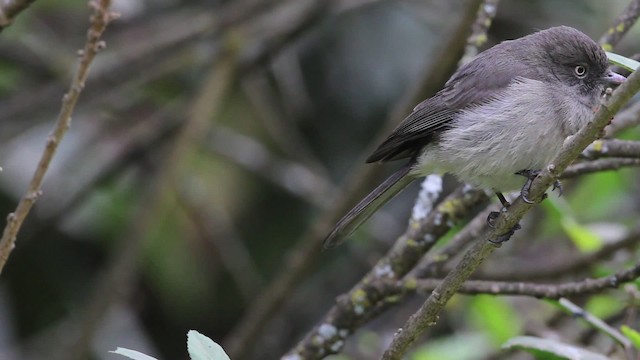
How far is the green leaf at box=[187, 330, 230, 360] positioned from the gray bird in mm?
Result: 1155

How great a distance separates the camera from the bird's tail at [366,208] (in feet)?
11.1

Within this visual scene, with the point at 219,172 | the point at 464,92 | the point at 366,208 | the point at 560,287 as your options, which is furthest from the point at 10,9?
the point at 219,172

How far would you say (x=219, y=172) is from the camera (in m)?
5.88

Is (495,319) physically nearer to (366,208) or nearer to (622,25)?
(366,208)

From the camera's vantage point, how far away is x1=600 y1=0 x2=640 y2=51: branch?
11.8ft

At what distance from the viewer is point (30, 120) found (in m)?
5.19

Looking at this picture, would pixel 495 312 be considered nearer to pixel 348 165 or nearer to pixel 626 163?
pixel 626 163

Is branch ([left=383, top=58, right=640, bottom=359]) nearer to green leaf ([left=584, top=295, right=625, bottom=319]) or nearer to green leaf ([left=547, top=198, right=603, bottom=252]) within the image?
green leaf ([left=547, top=198, right=603, bottom=252])

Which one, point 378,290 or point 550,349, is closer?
point 550,349

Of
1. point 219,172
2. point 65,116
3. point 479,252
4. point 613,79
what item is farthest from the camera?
point 219,172

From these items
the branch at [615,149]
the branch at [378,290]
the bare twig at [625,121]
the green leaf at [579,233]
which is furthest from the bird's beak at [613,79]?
the branch at [378,290]

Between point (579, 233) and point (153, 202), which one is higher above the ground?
point (153, 202)

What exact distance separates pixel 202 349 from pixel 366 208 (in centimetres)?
136

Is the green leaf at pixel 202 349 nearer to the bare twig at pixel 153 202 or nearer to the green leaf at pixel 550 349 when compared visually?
the green leaf at pixel 550 349
